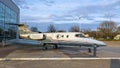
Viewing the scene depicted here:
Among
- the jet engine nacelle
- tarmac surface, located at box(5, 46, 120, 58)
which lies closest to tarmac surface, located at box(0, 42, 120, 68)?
tarmac surface, located at box(5, 46, 120, 58)

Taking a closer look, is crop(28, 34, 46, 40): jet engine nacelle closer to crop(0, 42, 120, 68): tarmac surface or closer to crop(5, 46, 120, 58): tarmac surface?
crop(5, 46, 120, 58): tarmac surface

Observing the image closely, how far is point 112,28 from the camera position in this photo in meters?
97.6

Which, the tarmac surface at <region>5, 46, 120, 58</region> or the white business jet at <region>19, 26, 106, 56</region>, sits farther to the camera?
the white business jet at <region>19, 26, 106, 56</region>

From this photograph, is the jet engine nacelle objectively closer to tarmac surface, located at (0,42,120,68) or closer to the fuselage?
the fuselage

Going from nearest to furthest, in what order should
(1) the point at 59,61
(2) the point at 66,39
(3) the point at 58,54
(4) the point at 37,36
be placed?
(1) the point at 59,61 < (3) the point at 58,54 < (2) the point at 66,39 < (4) the point at 37,36

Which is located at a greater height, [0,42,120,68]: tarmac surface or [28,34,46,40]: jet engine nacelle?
[28,34,46,40]: jet engine nacelle

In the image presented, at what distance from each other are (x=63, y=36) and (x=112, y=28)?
6975 centimetres

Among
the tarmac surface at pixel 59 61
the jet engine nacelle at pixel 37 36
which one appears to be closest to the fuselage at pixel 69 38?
the jet engine nacelle at pixel 37 36

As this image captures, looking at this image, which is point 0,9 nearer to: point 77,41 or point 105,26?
point 77,41

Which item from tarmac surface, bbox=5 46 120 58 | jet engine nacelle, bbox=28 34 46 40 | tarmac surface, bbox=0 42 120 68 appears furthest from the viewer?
jet engine nacelle, bbox=28 34 46 40

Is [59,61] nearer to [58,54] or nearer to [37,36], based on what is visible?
[58,54]

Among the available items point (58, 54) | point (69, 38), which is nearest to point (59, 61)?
point (58, 54)

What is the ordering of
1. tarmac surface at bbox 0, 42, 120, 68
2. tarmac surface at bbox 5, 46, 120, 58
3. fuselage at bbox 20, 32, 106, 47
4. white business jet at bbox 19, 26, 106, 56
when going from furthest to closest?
white business jet at bbox 19, 26, 106, 56, fuselage at bbox 20, 32, 106, 47, tarmac surface at bbox 5, 46, 120, 58, tarmac surface at bbox 0, 42, 120, 68

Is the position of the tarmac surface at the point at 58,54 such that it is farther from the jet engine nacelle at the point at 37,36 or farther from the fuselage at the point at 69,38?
the jet engine nacelle at the point at 37,36
